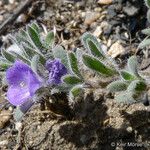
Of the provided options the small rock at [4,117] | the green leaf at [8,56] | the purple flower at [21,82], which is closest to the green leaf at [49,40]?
the green leaf at [8,56]

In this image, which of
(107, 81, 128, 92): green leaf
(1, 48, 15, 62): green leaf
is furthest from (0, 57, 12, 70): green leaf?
(107, 81, 128, 92): green leaf

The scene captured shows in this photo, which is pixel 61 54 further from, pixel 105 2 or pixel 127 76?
pixel 105 2

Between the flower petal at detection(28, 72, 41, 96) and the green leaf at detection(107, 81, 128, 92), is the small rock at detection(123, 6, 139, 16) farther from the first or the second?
the flower petal at detection(28, 72, 41, 96)

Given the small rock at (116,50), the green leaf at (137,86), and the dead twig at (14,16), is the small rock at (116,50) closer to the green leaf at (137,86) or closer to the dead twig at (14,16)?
the green leaf at (137,86)

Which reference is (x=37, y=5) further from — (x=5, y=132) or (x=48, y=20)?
(x=5, y=132)

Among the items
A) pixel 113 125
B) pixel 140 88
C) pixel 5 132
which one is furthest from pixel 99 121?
pixel 5 132

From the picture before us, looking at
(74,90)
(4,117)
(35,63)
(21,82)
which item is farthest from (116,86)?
(4,117)
